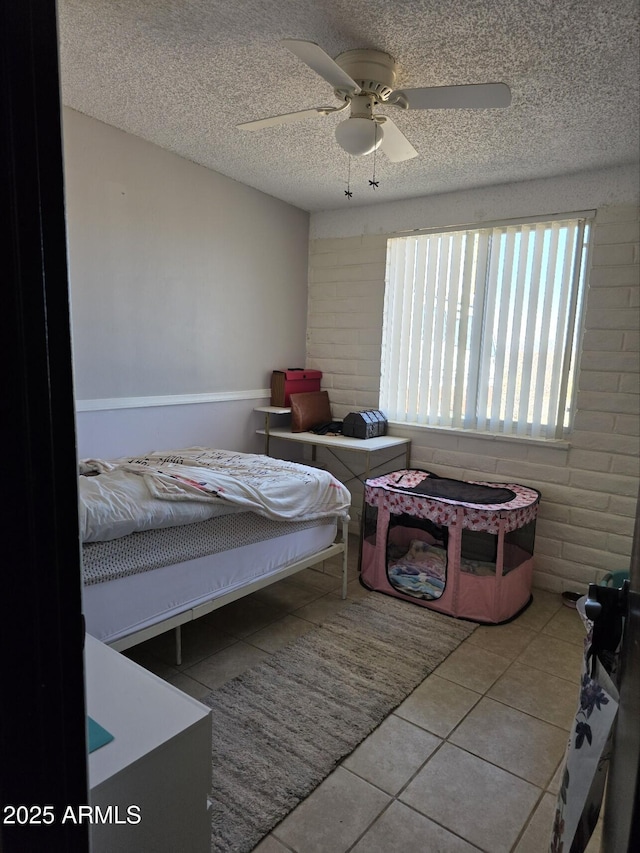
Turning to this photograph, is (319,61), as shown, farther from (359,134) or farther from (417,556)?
(417,556)

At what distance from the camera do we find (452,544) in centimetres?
276

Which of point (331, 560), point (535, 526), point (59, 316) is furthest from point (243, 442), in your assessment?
point (59, 316)

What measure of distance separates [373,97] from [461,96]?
1.15 ft

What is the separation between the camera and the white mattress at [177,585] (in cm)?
181

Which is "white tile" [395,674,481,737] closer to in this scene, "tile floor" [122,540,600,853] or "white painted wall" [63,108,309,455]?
"tile floor" [122,540,600,853]

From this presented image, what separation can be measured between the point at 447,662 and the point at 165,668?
1.23 metres

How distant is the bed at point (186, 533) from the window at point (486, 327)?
1.20 metres

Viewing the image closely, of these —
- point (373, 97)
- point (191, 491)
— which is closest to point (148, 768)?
point (191, 491)

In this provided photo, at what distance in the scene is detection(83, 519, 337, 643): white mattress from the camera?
1812mm

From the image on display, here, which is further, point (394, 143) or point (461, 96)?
point (394, 143)

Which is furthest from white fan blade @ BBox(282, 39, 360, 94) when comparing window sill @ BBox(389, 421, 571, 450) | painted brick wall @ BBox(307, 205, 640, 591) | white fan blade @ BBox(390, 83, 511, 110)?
window sill @ BBox(389, 421, 571, 450)

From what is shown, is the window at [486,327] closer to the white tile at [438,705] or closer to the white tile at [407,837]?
the white tile at [438,705]

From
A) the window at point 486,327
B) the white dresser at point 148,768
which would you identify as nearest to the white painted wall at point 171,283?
the window at point 486,327

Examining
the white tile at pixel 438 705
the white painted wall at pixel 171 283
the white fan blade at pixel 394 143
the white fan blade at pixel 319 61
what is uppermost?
the white fan blade at pixel 319 61
